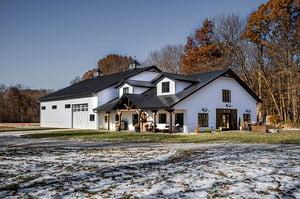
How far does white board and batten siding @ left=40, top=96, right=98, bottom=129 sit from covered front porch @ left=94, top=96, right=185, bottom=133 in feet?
4.00

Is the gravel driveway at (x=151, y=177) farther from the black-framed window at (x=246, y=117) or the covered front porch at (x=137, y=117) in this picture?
the black-framed window at (x=246, y=117)

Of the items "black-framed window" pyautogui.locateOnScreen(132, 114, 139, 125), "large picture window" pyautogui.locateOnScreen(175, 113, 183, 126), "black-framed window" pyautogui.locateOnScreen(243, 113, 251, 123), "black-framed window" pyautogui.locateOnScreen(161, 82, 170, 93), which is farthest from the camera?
"black-framed window" pyautogui.locateOnScreen(243, 113, 251, 123)

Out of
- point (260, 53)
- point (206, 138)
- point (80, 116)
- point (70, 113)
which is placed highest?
point (260, 53)

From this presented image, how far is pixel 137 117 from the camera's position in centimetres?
2486

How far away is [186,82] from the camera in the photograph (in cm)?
2367

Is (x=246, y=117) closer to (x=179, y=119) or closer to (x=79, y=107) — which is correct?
(x=179, y=119)

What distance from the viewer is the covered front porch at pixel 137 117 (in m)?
21.9

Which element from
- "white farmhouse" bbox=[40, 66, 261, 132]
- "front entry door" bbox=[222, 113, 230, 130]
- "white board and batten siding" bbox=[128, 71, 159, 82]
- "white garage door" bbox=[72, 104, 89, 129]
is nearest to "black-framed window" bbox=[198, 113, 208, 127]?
"white farmhouse" bbox=[40, 66, 261, 132]

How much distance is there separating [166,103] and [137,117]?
14.7 feet

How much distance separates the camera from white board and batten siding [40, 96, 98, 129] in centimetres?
2825

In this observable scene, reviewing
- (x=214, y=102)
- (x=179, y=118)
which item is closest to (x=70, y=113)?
(x=179, y=118)

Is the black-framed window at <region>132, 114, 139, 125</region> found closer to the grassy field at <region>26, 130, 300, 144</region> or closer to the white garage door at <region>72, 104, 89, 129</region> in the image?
the white garage door at <region>72, 104, 89, 129</region>

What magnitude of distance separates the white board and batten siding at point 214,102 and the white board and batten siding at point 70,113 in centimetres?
992

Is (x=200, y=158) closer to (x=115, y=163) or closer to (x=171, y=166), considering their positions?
(x=171, y=166)
